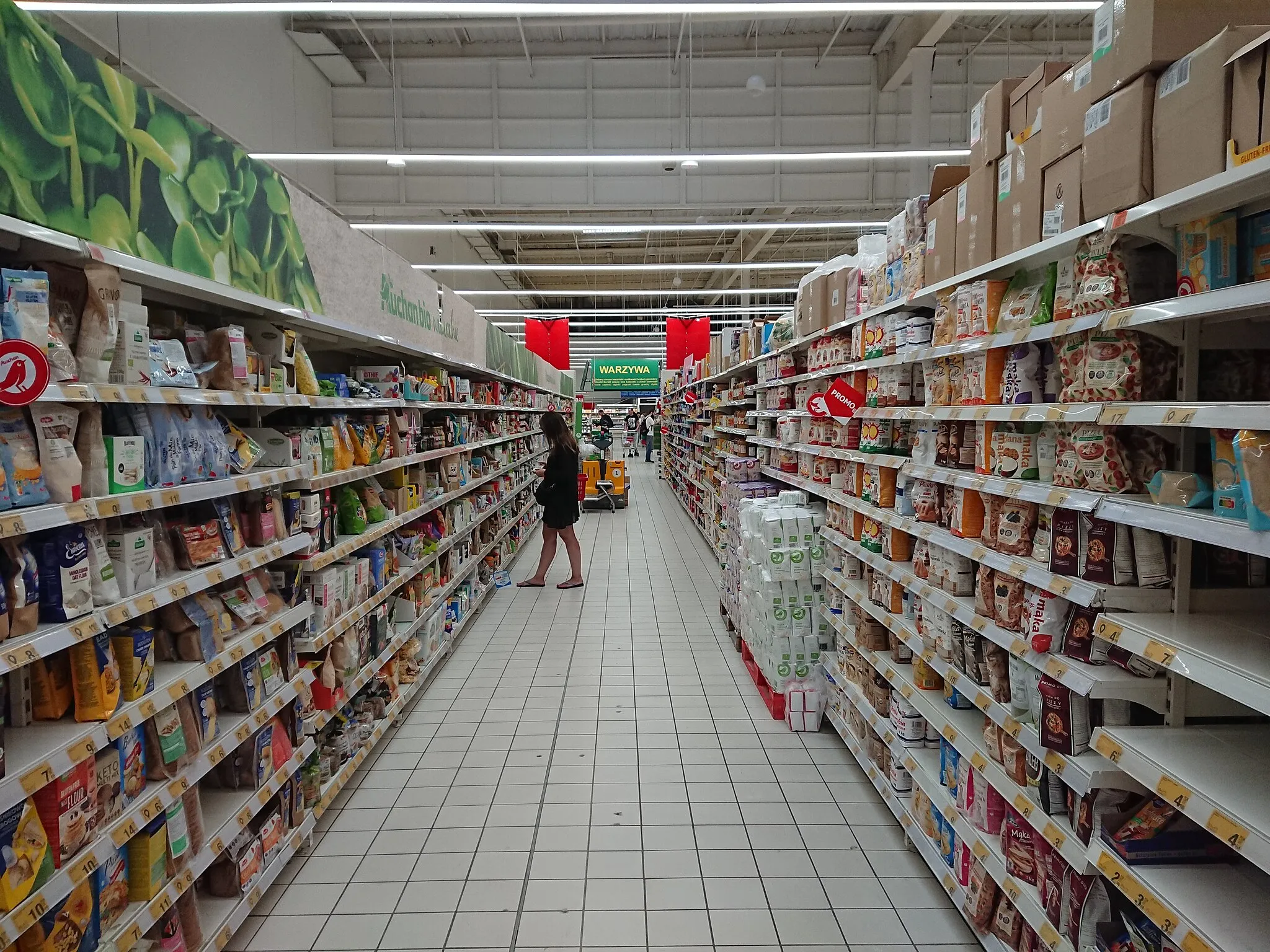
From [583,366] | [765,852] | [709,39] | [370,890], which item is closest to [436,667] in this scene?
[370,890]

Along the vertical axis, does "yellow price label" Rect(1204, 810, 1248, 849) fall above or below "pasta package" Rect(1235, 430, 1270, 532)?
below

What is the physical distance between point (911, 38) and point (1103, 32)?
316 inches

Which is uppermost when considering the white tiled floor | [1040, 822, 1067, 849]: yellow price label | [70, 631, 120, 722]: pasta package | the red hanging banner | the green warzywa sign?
the green warzywa sign

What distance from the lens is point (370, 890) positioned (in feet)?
9.44

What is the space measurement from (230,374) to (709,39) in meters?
9.25

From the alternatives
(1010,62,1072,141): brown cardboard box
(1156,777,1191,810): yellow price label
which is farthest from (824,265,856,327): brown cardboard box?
(1156,777,1191,810): yellow price label

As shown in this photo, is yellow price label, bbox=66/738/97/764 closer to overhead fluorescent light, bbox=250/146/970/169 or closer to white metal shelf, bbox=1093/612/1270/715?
white metal shelf, bbox=1093/612/1270/715

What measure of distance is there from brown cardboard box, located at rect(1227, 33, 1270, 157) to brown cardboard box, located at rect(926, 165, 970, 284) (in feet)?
4.11

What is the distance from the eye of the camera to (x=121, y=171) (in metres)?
2.02

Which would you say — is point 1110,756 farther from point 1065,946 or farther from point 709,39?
point 709,39

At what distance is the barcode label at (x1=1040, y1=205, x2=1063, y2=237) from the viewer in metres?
2.05

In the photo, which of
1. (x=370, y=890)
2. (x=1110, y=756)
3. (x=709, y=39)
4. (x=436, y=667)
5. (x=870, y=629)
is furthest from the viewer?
(x=709, y=39)

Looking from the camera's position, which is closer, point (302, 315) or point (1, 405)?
point (1, 405)

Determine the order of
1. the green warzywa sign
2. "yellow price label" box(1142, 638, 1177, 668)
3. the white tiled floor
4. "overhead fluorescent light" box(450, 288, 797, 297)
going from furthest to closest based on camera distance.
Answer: the green warzywa sign
"overhead fluorescent light" box(450, 288, 797, 297)
the white tiled floor
"yellow price label" box(1142, 638, 1177, 668)
